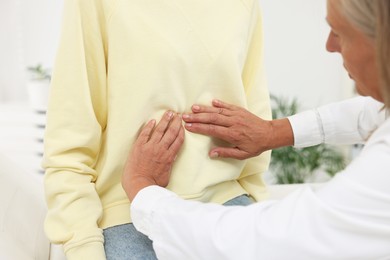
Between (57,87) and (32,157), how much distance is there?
7.78 ft

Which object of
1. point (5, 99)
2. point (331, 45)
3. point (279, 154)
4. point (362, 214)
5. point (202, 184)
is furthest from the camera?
point (5, 99)

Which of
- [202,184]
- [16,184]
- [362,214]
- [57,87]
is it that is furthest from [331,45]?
[16,184]

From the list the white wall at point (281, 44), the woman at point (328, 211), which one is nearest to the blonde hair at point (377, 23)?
the woman at point (328, 211)

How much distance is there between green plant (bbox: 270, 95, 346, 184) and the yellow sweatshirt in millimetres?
2009

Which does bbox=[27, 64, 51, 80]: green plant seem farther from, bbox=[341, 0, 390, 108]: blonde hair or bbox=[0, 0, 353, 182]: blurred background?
bbox=[341, 0, 390, 108]: blonde hair

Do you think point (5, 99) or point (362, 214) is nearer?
point (362, 214)

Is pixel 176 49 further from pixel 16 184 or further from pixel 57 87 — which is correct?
pixel 16 184

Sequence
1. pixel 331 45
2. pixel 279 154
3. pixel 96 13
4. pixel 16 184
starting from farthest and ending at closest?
1. pixel 279 154
2. pixel 16 184
3. pixel 96 13
4. pixel 331 45

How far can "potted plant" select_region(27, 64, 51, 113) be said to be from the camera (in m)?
3.07

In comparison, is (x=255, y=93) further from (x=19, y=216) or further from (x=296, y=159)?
(x=296, y=159)

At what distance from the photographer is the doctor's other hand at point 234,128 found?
1065 millimetres

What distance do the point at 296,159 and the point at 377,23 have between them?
245 centimetres

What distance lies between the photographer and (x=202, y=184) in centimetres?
108

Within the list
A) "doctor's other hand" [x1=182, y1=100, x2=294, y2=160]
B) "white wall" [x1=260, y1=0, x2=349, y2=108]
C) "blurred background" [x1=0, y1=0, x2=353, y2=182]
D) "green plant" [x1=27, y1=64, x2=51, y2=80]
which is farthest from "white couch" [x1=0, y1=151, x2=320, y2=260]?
"white wall" [x1=260, y1=0, x2=349, y2=108]
